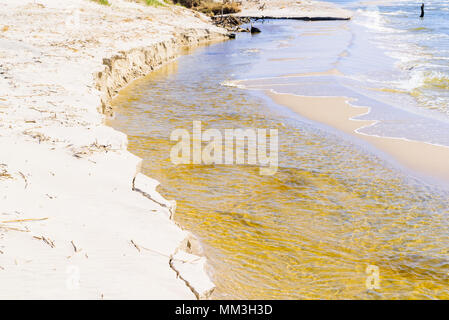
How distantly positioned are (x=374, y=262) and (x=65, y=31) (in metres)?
12.3

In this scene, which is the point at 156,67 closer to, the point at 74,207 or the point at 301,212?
the point at 301,212

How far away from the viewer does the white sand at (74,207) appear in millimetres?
2961

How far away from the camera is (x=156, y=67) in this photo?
14.8 m

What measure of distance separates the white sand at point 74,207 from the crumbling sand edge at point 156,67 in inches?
0.6

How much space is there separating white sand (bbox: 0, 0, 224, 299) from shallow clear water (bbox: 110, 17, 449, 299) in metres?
0.51

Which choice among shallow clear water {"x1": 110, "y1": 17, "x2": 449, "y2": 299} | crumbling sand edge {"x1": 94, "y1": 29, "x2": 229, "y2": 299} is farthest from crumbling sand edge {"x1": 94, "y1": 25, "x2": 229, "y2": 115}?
shallow clear water {"x1": 110, "y1": 17, "x2": 449, "y2": 299}

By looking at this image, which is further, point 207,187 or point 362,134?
point 362,134

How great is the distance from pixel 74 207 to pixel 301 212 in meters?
2.41

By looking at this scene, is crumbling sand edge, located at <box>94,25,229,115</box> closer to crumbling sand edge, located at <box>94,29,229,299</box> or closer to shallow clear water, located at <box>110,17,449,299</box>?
crumbling sand edge, located at <box>94,29,229,299</box>

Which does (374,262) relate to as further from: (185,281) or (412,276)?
(185,281)

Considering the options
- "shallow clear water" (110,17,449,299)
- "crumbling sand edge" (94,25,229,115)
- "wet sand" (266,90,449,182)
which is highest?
"crumbling sand edge" (94,25,229,115)

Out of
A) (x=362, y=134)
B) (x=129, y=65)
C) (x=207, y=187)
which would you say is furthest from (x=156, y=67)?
(x=207, y=187)

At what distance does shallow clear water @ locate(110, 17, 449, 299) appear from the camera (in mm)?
3762

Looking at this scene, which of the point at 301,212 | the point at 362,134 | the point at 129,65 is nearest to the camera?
the point at 301,212
